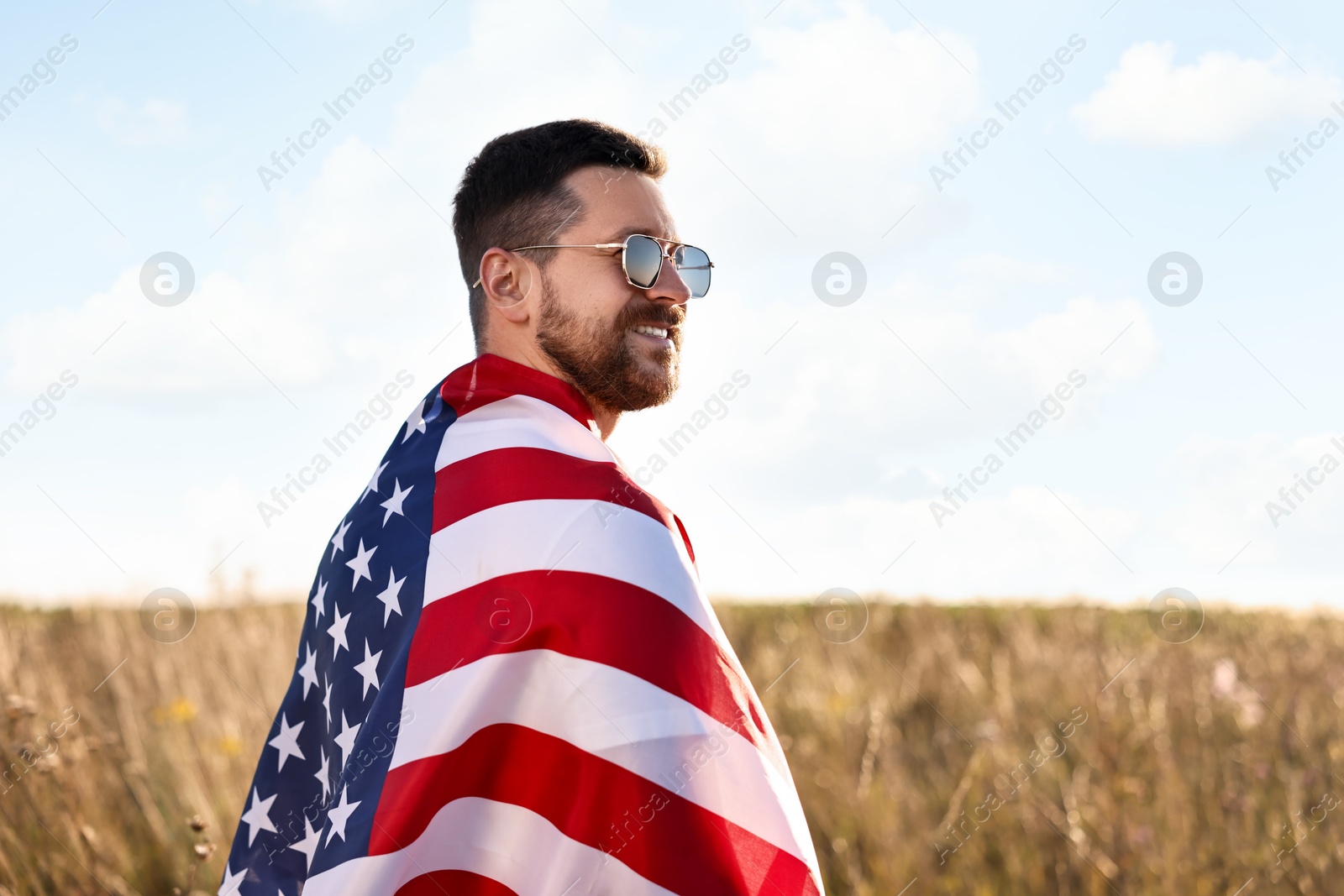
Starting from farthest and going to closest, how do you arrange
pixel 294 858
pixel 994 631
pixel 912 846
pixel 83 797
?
1. pixel 994 631
2. pixel 912 846
3. pixel 83 797
4. pixel 294 858

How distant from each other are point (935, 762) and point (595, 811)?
4.99 m

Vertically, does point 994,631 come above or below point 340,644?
above

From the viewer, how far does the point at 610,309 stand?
251cm

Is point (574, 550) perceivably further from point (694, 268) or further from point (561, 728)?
point (694, 268)

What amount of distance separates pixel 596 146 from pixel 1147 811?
4089 millimetres

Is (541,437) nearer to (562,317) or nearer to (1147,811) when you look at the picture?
(562,317)

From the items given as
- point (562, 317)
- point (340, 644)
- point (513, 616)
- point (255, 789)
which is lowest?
point (255, 789)

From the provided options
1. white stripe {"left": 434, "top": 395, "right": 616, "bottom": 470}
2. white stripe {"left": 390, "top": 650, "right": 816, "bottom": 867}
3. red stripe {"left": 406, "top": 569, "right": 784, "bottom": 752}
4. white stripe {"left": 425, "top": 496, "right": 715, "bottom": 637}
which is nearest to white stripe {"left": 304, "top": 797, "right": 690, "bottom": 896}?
white stripe {"left": 390, "top": 650, "right": 816, "bottom": 867}

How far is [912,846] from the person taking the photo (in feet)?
15.0

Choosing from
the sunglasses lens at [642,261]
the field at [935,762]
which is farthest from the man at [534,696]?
the field at [935,762]

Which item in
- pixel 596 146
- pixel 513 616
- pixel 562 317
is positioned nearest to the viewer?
pixel 513 616

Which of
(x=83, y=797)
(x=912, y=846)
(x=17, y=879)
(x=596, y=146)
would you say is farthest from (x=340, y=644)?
(x=912, y=846)

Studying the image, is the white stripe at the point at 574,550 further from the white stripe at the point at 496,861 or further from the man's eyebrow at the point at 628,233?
the man's eyebrow at the point at 628,233

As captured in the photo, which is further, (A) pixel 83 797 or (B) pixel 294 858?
(A) pixel 83 797
